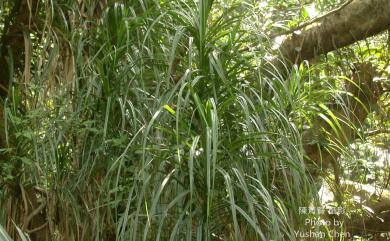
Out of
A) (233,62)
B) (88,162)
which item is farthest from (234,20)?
(88,162)

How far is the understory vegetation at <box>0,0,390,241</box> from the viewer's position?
71.3 inches

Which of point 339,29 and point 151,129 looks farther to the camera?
point 339,29

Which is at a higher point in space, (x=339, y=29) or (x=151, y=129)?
(x=339, y=29)

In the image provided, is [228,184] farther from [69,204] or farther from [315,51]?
[315,51]

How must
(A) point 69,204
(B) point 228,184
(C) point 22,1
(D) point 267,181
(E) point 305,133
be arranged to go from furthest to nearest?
1. (E) point 305,133
2. (C) point 22,1
3. (A) point 69,204
4. (D) point 267,181
5. (B) point 228,184

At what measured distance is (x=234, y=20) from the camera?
83.1 inches

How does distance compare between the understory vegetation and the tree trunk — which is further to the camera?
the tree trunk

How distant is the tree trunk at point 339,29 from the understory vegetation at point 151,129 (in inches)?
25.1

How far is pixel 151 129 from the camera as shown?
1.99m

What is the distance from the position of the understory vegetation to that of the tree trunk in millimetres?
638

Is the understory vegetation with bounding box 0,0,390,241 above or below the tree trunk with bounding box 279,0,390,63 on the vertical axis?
below

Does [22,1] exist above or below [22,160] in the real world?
above

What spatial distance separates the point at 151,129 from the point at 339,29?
1.32m

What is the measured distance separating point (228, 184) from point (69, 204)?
1.99 feet
